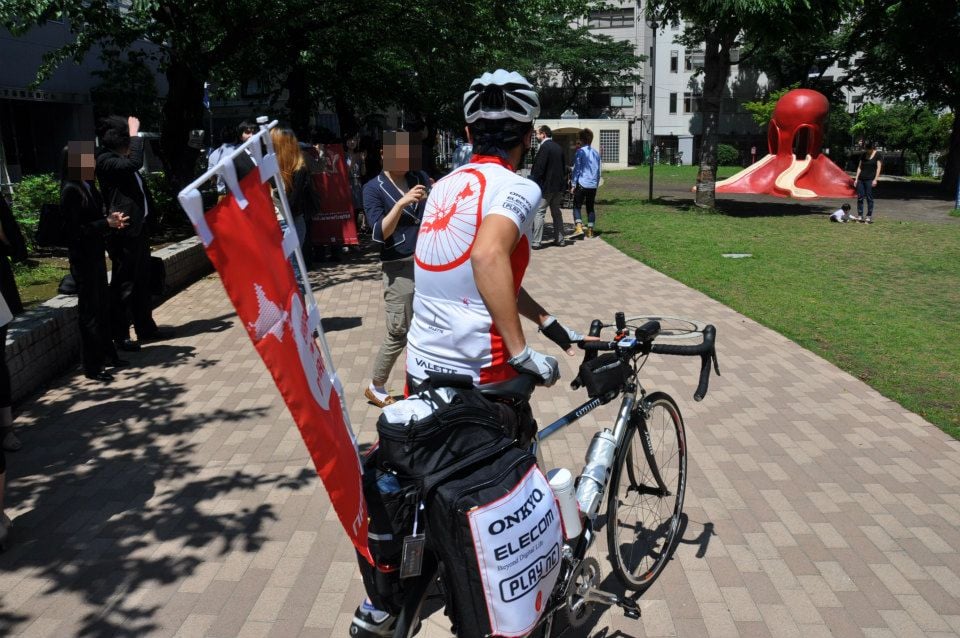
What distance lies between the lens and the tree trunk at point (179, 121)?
12.8 meters

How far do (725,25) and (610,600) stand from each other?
16.6 m

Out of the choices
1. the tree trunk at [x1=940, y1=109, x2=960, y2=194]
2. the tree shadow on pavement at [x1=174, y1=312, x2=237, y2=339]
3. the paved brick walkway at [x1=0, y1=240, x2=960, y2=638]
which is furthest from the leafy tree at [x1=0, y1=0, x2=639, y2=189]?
the tree trunk at [x1=940, y1=109, x2=960, y2=194]

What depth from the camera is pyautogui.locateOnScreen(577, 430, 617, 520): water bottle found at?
9.68ft

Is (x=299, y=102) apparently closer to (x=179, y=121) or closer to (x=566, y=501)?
(x=179, y=121)

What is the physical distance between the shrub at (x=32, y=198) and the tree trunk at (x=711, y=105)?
14.1 m

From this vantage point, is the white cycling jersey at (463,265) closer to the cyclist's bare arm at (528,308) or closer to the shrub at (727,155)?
the cyclist's bare arm at (528,308)

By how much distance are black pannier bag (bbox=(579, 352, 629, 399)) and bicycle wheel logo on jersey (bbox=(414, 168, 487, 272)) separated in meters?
0.70

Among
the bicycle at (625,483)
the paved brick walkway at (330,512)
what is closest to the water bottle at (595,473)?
the bicycle at (625,483)

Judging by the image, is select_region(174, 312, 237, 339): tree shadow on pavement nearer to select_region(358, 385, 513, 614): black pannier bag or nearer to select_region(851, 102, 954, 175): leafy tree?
select_region(358, 385, 513, 614): black pannier bag

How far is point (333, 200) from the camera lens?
1239 centimetres

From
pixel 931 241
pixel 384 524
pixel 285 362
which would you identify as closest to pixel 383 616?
pixel 384 524

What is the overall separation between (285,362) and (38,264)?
9.65 metres

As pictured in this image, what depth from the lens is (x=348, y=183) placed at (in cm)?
1259

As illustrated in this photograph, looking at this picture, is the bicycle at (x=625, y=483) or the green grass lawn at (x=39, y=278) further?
the green grass lawn at (x=39, y=278)
